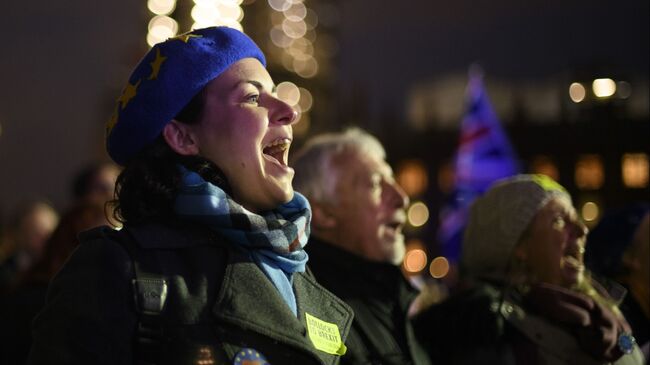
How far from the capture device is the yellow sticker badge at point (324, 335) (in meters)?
2.55

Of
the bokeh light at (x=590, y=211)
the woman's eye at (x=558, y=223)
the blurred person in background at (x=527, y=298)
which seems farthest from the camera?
the bokeh light at (x=590, y=211)

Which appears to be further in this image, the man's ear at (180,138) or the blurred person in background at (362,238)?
the blurred person in background at (362,238)

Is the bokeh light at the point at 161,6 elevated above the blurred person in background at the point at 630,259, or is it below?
below

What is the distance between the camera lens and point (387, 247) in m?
4.46

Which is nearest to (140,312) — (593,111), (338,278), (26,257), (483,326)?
(338,278)

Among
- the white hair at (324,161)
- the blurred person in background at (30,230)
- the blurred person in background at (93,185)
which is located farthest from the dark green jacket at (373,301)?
the blurred person in background at (30,230)

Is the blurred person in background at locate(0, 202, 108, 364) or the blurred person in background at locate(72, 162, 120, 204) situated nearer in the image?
the blurred person in background at locate(0, 202, 108, 364)

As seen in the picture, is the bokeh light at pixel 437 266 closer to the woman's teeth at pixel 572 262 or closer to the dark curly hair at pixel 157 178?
the woman's teeth at pixel 572 262

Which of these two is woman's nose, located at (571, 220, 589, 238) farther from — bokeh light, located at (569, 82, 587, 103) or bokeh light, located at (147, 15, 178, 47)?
bokeh light, located at (147, 15, 178, 47)

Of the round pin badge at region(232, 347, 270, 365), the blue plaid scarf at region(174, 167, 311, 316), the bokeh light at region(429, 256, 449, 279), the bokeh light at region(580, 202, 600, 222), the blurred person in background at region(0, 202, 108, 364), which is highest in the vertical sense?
the blue plaid scarf at region(174, 167, 311, 316)

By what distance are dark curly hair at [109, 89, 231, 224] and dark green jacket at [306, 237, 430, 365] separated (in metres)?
1.27

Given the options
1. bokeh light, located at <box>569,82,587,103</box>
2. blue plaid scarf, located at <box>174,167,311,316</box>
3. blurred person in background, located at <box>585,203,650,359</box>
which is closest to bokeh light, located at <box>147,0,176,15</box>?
bokeh light, located at <box>569,82,587,103</box>

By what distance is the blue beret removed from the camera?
2605 mm

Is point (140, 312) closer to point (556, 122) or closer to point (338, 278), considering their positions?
point (338, 278)
